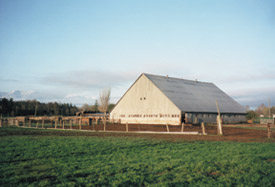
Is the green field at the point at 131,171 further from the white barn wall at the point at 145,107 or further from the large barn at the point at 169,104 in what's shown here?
the large barn at the point at 169,104

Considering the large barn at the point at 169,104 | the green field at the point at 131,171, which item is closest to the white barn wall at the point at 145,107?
the large barn at the point at 169,104

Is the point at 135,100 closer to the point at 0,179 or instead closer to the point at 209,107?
the point at 209,107

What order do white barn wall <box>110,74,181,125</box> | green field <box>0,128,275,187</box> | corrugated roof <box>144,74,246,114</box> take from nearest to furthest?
green field <box>0,128,275,187</box>, white barn wall <box>110,74,181,125</box>, corrugated roof <box>144,74,246,114</box>

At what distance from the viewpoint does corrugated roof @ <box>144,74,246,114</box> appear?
46656mm

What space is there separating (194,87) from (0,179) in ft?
172

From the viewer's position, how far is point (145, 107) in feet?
159

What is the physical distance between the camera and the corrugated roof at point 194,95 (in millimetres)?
46656

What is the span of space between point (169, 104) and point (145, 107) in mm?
5858

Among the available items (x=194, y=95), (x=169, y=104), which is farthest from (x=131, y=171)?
(x=194, y=95)

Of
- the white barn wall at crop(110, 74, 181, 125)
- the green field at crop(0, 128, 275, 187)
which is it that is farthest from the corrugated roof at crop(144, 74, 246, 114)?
the green field at crop(0, 128, 275, 187)

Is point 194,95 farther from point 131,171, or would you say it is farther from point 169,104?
point 131,171

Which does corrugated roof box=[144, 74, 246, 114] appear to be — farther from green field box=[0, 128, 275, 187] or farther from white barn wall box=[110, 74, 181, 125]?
green field box=[0, 128, 275, 187]

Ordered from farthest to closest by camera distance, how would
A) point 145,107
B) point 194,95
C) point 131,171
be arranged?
point 194,95 → point 145,107 → point 131,171

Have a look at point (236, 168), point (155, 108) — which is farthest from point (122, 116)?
point (236, 168)
